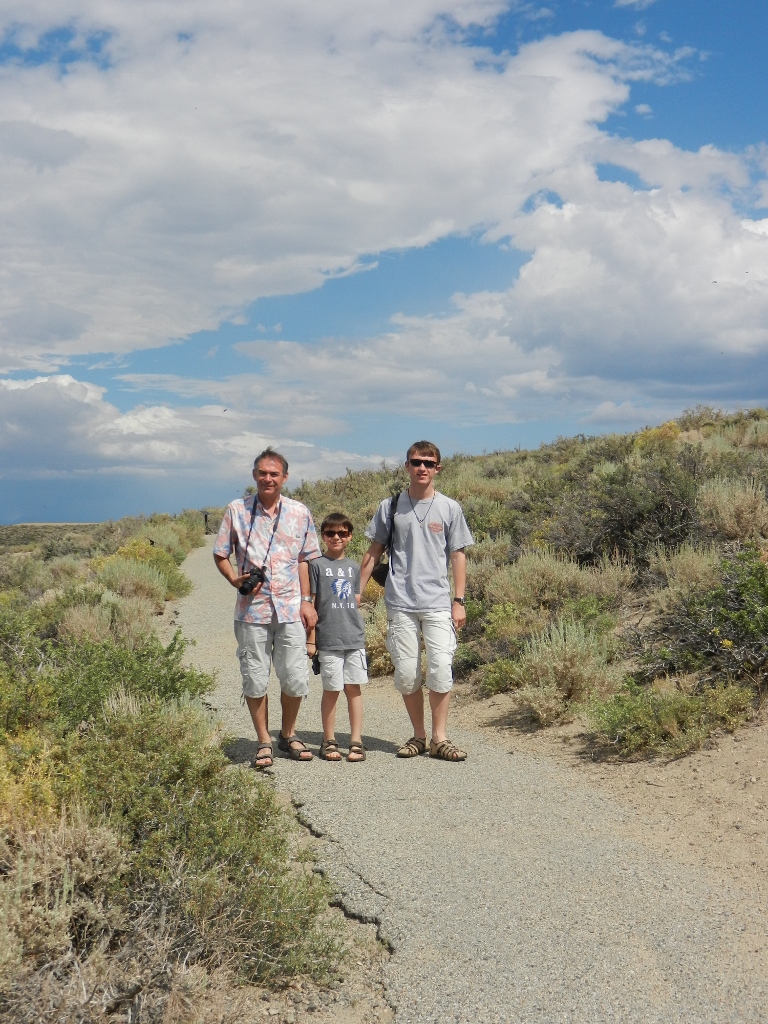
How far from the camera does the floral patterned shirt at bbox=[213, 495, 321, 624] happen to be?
6.05m

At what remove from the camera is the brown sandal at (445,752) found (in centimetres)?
625

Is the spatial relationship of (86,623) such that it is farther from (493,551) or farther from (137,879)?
(137,879)

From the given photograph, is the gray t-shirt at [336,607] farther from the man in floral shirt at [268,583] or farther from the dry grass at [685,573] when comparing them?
the dry grass at [685,573]

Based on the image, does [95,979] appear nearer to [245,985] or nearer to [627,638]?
[245,985]

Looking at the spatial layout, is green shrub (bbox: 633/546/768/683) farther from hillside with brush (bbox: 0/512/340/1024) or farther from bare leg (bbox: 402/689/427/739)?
hillside with brush (bbox: 0/512/340/1024)

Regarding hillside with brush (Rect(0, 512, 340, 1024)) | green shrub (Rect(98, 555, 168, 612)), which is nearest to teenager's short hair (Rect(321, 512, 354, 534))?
hillside with brush (Rect(0, 512, 340, 1024))

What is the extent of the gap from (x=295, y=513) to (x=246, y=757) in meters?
1.90

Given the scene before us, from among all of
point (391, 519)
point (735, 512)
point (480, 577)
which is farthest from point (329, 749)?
point (735, 512)

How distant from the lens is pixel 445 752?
247 inches

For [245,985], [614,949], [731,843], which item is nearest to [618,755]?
[731,843]

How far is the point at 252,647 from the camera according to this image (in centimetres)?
611

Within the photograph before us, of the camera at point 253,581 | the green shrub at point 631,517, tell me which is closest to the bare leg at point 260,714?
the camera at point 253,581

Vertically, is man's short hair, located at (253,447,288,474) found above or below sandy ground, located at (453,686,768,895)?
above

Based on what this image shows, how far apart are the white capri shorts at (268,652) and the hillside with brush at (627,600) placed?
2.17 m
